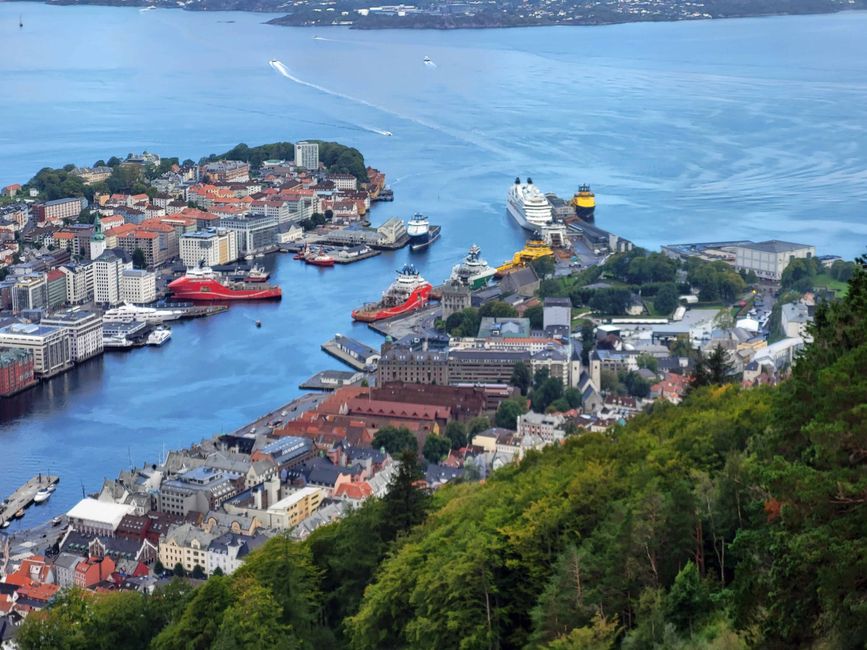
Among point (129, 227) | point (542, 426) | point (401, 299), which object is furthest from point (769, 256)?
point (129, 227)

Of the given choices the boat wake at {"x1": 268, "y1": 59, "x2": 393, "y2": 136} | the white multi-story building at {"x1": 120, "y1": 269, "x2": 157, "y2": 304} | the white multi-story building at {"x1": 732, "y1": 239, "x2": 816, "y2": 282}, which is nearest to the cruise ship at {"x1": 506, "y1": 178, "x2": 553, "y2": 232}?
the white multi-story building at {"x1": 732, "y1": 239, "x2": 816, "y2": 282}

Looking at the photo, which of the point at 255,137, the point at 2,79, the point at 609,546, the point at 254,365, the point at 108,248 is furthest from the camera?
the point at 2,79

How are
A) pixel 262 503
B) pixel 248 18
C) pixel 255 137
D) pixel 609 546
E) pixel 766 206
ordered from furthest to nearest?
pixel 248 18
pixel 255 137
pixel 766 206
pixel 262 503
pixel 609 546

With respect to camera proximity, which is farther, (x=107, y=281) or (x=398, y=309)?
(x=107, y=281)

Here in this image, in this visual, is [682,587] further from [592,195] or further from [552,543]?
[592,195]

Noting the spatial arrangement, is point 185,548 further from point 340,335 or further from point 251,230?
point 251,230

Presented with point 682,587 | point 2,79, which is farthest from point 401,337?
point 2,79

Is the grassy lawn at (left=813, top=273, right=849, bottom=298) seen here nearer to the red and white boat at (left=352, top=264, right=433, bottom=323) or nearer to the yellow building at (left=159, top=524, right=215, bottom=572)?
the red and white boat at (left=352, top=264, right=433, bottom=323)

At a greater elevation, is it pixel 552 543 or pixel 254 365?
pixel 552 543
